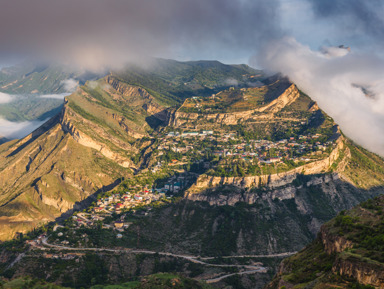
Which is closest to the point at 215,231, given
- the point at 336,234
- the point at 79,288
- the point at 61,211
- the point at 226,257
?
the point at 226,257

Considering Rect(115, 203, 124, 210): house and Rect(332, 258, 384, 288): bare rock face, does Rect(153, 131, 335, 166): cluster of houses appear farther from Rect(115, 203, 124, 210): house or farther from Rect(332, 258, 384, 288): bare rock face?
Rect(332, 258, 384, 288): bare rock face

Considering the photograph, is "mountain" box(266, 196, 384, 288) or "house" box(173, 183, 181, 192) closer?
"mountain" box(266, 196, 384, 288)

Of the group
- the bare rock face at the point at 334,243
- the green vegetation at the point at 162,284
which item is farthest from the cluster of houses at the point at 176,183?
the bare rock face at the point at 334,243

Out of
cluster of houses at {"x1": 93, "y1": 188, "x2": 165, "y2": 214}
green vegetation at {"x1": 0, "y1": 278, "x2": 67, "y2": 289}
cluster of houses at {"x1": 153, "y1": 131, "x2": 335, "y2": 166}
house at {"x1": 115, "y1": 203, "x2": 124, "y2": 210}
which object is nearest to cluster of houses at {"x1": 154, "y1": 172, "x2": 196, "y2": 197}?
cluster of houses at {"x1": 93, "y1": 188, "x2": 165, "y2": 214}

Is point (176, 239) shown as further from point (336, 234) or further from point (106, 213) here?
point (336, 234)

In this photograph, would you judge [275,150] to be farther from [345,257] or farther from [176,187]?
[345,257]

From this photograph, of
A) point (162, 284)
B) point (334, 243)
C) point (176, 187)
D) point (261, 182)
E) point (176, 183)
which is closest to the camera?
point (334, 243)

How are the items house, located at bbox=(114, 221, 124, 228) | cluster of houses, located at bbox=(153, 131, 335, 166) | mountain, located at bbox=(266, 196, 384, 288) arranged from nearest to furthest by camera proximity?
mountain, located at bbox=(266, 196, 384, 288), house, located at bbox=(114, 221, 124, 228), cluster of houses, located at bbox=(153, 131, 335, 166)

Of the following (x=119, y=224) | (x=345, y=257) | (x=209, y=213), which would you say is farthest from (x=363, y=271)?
(x=119, y=224)
